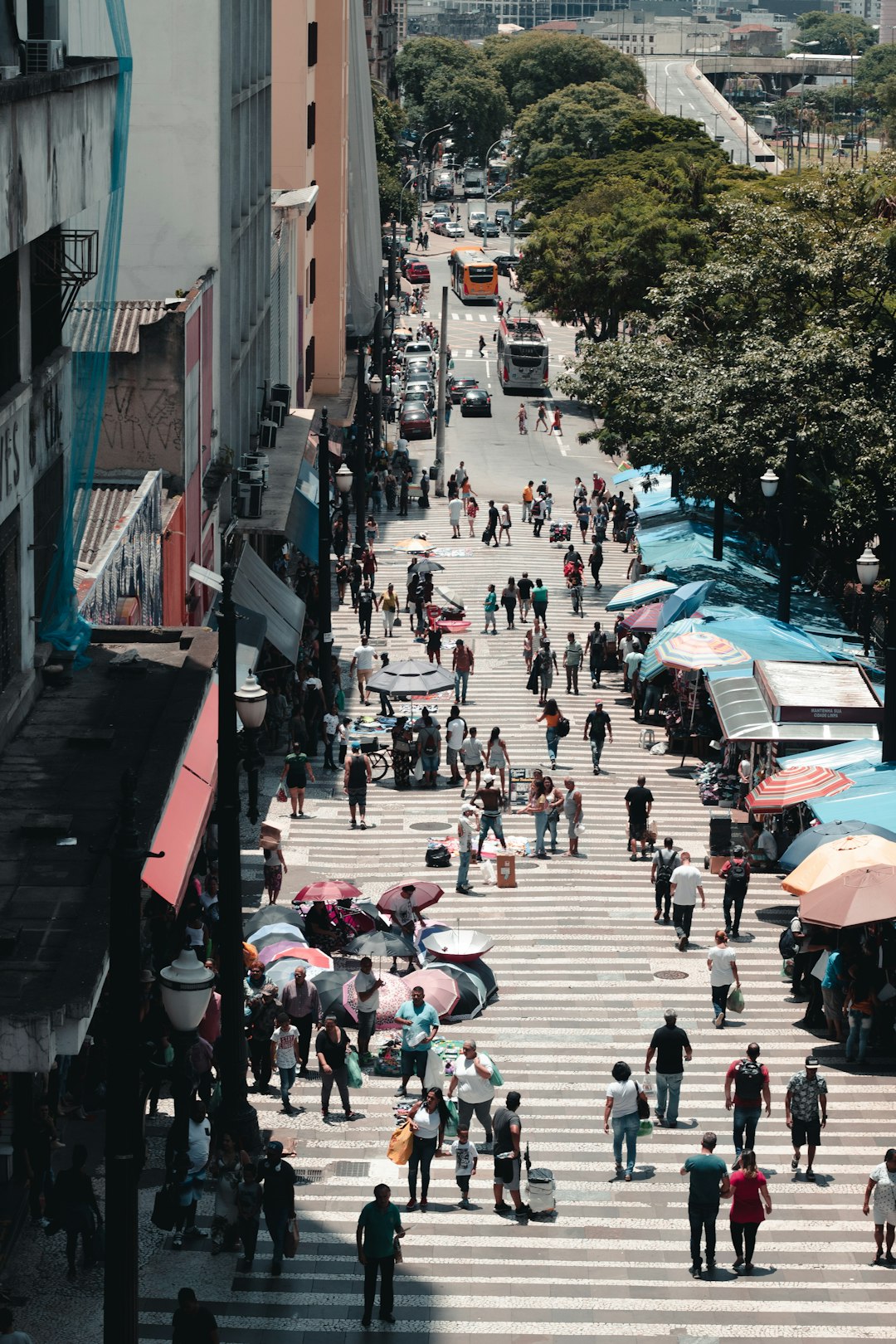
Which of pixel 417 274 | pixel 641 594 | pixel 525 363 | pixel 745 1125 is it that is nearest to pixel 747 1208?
pixel 745 1125

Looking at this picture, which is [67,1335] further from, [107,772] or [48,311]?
[48,311]

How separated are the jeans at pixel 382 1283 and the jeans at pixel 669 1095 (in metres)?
5.03

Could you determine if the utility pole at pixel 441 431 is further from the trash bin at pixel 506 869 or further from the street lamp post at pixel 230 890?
the street lamp post at pixel 230 890

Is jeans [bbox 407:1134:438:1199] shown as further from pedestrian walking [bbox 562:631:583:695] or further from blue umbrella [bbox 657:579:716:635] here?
pedestrian walking [bbox 562:631:583:695]

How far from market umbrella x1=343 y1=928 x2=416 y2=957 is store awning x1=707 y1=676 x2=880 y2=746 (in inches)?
338

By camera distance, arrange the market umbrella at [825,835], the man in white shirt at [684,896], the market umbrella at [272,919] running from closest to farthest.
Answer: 1. the market umbrella at [825,835]
2. the market umbrella at [272,919]
3. the man in white shirt at [684,896]

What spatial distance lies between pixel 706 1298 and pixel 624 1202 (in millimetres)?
1979

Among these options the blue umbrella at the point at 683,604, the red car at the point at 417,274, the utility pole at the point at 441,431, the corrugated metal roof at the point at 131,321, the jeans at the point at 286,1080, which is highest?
the corrugated metal roof at the point at 131,321

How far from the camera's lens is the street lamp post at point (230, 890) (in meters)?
16.3

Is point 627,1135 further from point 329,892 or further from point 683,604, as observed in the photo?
point 683,604

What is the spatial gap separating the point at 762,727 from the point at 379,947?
937 cm

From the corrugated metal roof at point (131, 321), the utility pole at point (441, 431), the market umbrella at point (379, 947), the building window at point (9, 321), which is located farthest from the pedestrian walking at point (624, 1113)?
the utility pole at point (441, 431)

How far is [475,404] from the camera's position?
85.6m

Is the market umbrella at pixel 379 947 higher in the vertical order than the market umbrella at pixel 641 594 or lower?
higher
